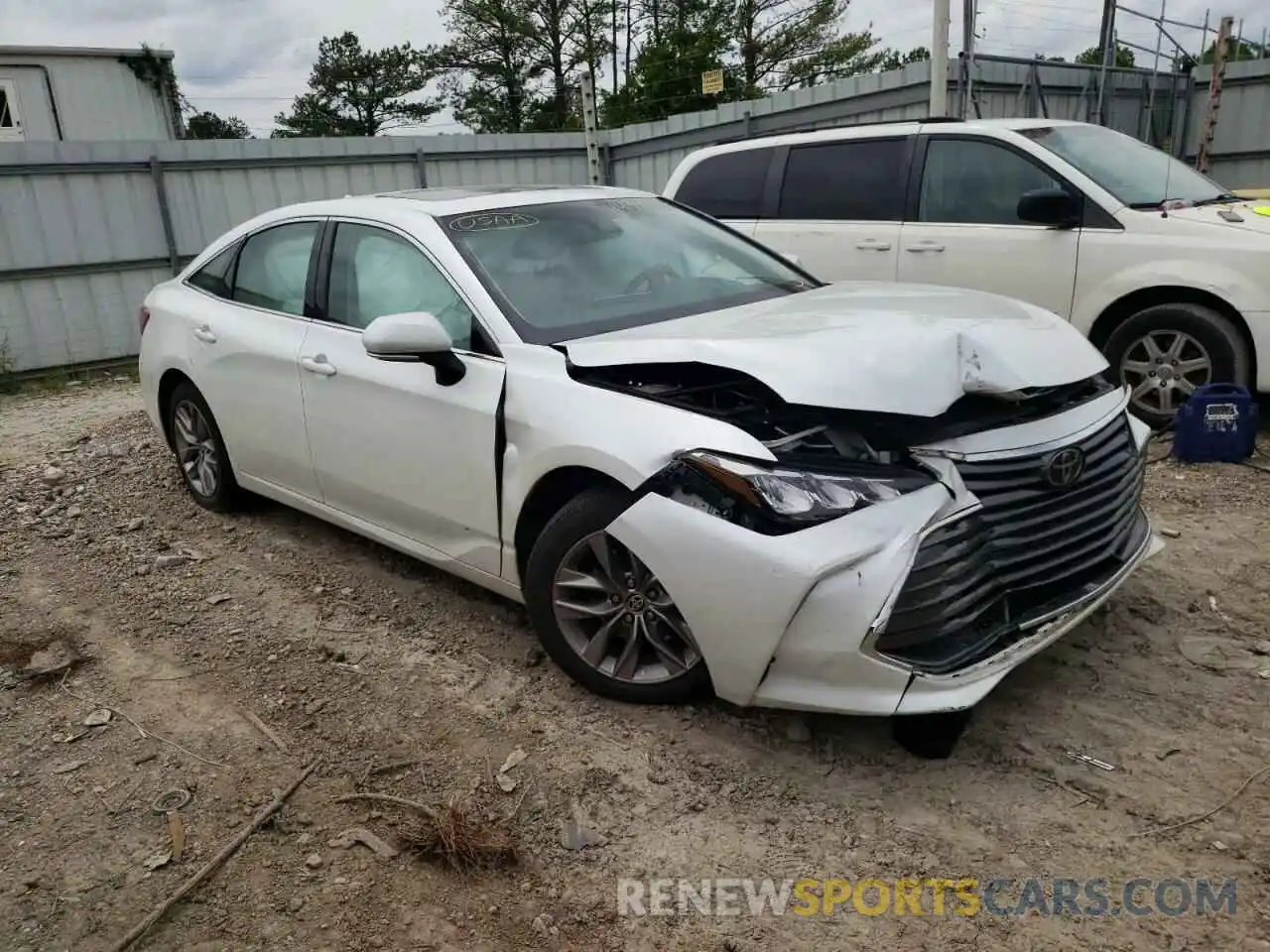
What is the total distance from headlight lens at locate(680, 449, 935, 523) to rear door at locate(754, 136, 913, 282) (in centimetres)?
412

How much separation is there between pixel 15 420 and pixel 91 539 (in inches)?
160

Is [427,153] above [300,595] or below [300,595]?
above

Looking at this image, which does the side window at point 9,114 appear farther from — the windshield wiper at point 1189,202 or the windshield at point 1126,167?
the windshield wiper at point 1189,202

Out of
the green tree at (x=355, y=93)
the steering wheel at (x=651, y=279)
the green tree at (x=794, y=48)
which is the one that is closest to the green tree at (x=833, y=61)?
the green tree at (x=794, y=48)

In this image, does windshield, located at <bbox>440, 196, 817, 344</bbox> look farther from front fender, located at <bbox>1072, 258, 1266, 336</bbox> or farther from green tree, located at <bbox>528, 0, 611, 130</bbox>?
green tree, located at <bbox>528, 0, 611, 130</bbox>

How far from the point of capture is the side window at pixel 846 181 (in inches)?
259

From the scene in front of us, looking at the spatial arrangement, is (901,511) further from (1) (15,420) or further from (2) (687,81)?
(2) (687,81)

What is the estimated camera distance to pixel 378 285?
4.07 metres

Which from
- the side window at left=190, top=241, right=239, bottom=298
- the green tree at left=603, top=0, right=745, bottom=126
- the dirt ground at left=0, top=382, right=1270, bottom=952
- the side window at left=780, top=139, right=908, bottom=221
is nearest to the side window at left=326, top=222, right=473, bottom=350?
the side window at left=190, top=241, right=239, bottom=298

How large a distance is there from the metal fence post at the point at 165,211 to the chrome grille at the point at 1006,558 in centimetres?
1026

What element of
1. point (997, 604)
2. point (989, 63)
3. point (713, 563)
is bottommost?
point (997, 604)

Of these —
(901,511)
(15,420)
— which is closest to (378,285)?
(901,511)

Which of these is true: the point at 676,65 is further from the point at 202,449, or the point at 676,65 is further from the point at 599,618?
the point at 599,618

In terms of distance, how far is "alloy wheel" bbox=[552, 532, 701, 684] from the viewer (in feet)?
10.0
